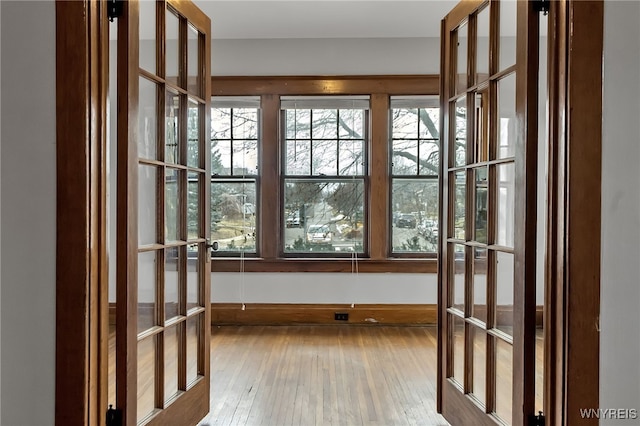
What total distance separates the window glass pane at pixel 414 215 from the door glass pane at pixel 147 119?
9.80 feet

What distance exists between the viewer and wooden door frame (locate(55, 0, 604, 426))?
61.6 inches

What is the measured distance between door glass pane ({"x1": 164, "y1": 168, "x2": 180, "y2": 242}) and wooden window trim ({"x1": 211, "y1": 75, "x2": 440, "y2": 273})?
94.4 inches

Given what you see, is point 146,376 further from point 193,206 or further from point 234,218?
point 234,218

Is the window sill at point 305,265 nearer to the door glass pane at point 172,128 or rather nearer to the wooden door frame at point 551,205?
the door glass pane at point 172,128

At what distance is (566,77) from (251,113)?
351 centimetres

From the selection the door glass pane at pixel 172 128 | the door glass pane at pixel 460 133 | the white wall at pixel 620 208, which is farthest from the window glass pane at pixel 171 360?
the white wall at pixel 620 208

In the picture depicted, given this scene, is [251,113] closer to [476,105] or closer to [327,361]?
[327,361]

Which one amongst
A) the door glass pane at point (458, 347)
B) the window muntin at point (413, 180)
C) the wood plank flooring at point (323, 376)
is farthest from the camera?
the window muntin at point (413, 180)

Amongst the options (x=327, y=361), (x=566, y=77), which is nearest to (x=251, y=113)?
(x=327, y=361)

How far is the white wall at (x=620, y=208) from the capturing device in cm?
157

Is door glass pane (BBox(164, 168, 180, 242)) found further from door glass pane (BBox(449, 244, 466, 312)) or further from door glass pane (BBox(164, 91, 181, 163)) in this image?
door glass pane (BBox(449, 244, 466, 312))

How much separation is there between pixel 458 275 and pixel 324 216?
8.16 ft

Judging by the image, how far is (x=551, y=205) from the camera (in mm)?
1631

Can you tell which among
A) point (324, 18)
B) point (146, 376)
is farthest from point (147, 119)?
point (324, 18)
